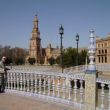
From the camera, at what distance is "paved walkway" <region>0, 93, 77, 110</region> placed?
835cm

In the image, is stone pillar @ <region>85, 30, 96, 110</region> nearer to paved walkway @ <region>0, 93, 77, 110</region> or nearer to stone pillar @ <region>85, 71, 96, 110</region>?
stone pillar @ <region>85, 71, 96, 110</region>

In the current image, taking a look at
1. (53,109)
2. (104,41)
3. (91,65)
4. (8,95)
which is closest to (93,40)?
(91,65)

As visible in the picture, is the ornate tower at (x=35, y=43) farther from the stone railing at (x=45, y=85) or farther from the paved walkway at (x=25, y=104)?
the paved walkway at (x=25, y=104)

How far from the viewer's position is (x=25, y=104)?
8945 millimetres

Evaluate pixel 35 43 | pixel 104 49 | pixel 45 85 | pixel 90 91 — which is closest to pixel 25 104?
pixel 45 85

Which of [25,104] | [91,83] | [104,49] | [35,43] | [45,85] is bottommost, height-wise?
[25,104]

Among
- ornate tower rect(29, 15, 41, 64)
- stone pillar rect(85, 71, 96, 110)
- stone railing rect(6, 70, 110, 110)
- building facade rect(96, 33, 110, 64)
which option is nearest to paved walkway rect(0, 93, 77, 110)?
stone railing rect(6, 70, 110, 110)

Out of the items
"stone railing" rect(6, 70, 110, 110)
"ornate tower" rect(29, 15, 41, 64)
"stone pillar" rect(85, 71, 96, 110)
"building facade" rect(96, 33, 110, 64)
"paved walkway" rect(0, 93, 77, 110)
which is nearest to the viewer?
"stone pillar" rect(85, 71, 96, 110)

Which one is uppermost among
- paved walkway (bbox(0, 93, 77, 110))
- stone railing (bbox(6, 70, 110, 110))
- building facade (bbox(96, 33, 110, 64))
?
building facade (bbox(96, 33, 110, 64))

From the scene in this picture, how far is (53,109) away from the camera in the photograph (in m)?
8.17

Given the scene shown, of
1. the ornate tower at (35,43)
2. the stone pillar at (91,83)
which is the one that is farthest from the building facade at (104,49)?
the stone pillar at (91,83)

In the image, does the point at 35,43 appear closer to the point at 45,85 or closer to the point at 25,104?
the point at 45,85

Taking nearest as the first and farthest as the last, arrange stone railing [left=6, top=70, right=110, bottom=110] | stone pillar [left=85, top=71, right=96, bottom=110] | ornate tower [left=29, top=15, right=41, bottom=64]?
stone pillar [left=85, top=71, right=96, bottom=110]
stone railing [left=6, top=70, right=110, bottom=110]
ornate tower [left=29, top=15, right=41, bottom=64]

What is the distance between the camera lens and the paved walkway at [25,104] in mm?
8347
